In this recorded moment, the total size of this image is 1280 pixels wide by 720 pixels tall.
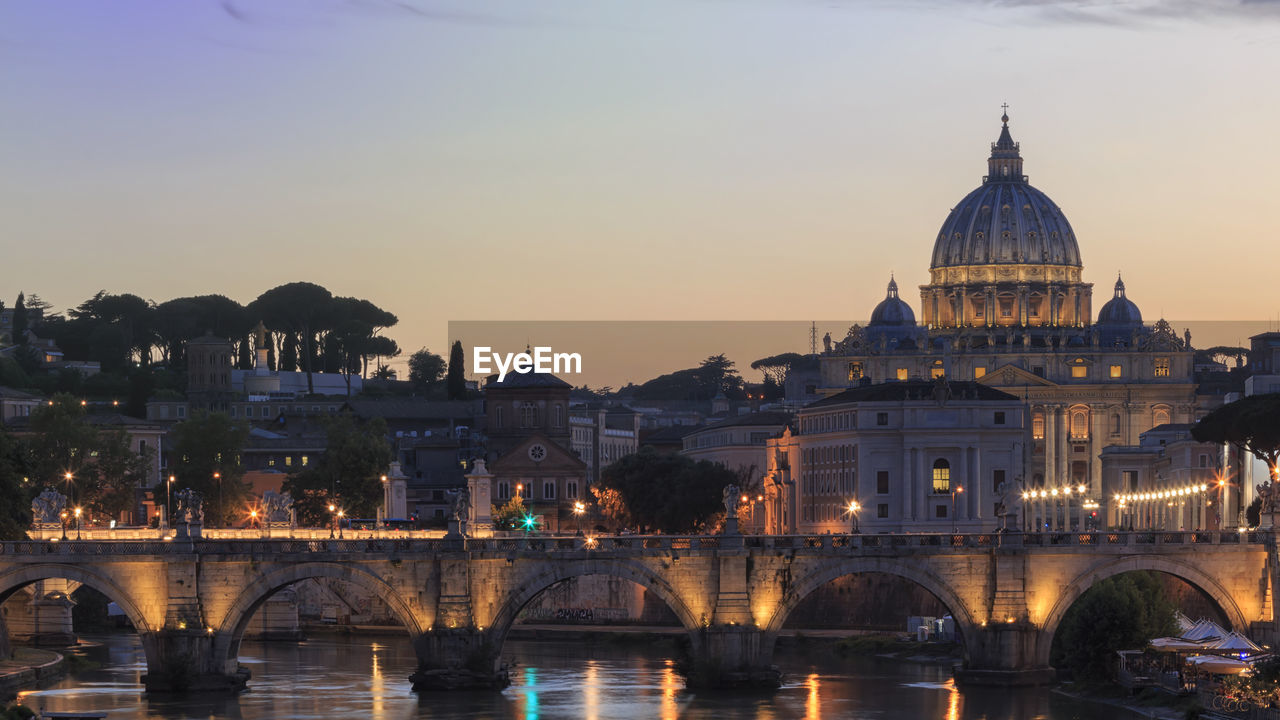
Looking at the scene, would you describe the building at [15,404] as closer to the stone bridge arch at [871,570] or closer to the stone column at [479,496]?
the stone column at [479,496]

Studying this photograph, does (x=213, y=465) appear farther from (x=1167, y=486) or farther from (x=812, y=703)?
(x=812, y=703)

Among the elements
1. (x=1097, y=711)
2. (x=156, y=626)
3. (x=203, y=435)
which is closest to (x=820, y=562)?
(x=1097, y=711)

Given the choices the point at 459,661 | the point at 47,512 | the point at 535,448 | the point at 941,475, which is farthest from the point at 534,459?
the point at 459,661

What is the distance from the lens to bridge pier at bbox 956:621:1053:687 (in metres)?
82.4

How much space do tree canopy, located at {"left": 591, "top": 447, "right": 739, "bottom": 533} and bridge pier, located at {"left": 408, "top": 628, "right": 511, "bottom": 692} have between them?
203ft

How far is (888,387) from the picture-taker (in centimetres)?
15338

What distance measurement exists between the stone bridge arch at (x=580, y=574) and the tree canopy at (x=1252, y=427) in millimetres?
27514

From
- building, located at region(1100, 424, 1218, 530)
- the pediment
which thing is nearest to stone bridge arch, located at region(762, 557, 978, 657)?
building, located at region(1100, 424, 1218, 530)

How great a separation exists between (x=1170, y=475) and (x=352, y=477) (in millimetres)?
45854

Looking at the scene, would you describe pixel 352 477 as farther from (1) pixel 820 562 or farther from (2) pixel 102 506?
(1) pixel 820 562

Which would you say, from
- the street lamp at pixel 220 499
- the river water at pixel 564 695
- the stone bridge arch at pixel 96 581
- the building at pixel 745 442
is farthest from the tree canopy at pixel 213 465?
the stone bridge arch at pixel 96 581

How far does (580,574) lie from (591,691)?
7.20 meters

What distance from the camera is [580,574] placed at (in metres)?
83.4

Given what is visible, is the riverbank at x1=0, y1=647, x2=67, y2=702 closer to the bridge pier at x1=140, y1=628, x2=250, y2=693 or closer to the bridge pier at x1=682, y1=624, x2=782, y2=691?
the bridge pier at x1=140, y1=628, x2=250, y2=693
